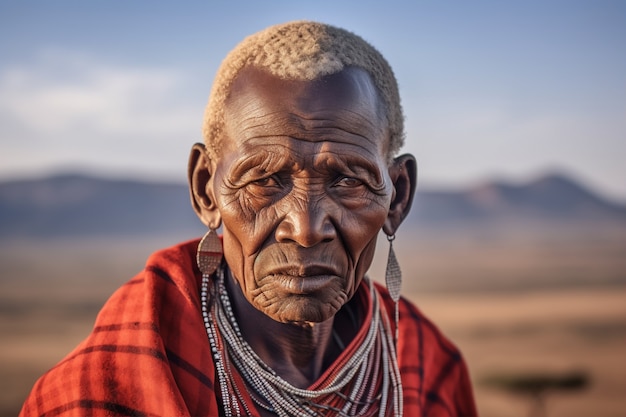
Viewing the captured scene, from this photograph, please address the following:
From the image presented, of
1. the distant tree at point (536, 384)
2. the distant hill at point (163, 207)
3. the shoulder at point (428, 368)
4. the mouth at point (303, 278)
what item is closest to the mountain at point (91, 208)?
the distant hill at point (163, 207)

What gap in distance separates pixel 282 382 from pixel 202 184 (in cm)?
79

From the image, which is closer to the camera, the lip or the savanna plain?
the lip

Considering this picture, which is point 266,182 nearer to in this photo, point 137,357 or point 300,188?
point 300,188

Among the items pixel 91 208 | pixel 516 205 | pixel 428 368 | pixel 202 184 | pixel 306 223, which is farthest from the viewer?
pixel 516 205

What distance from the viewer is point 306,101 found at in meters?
2.29

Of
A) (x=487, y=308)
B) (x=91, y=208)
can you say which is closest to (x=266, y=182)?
(x=487, y=308)

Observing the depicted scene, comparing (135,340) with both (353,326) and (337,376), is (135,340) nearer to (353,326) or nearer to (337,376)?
(337,376)

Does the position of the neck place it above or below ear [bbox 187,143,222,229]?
below

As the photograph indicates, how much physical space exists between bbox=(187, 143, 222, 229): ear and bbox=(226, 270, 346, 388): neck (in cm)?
28

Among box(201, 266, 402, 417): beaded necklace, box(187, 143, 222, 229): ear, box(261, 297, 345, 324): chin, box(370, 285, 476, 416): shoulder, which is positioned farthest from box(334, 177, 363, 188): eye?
box(370, 285, 476, 416): shoulder

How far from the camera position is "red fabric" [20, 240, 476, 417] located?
2229mm

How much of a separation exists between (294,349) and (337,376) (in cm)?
19

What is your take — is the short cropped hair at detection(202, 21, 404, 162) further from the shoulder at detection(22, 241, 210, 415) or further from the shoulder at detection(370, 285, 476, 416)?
the shoulder at detection(370, 285, 476, 416)

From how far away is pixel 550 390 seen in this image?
15.6m
